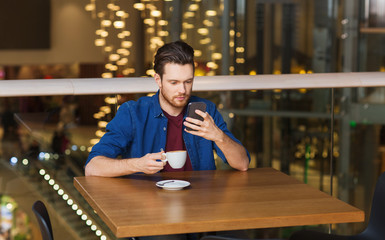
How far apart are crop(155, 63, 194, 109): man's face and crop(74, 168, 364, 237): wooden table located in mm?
266

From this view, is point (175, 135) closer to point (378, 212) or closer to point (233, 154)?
point (233, 154)

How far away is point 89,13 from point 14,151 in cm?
933

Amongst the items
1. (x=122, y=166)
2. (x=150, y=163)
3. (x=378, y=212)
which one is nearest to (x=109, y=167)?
(x=122, y=166)

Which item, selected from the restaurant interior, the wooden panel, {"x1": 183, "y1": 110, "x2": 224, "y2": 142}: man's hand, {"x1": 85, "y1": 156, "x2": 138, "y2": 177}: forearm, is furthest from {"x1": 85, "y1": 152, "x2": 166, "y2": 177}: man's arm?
the restaurant interior

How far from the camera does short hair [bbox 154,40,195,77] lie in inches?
86.3

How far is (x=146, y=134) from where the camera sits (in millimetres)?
2297

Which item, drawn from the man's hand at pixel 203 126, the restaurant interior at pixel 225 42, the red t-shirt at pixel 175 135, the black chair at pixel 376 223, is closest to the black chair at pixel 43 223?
the man's hand at pixel 203 126

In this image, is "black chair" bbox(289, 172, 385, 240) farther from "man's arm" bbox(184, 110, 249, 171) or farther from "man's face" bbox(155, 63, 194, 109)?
"man's face" bbox(155, 63, 194, 109)

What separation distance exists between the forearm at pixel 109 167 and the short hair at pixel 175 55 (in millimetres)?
368

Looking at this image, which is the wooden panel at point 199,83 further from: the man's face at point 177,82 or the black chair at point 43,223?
the black chair at point 43,223

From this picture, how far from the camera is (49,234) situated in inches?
66.2

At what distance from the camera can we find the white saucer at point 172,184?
187cm

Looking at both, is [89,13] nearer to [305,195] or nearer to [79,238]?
[79,238]

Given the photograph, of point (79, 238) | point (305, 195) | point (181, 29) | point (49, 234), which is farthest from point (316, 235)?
point (181, 29)
